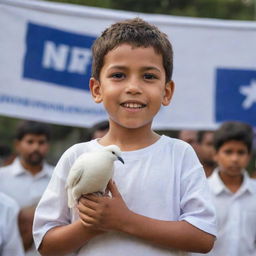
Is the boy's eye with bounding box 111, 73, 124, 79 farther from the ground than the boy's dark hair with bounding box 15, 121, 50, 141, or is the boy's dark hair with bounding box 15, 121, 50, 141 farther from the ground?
the boy's eye with bounding box 111, 73, 124, 79

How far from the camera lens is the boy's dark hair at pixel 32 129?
22.7ft

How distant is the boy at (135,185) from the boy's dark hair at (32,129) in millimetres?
4140

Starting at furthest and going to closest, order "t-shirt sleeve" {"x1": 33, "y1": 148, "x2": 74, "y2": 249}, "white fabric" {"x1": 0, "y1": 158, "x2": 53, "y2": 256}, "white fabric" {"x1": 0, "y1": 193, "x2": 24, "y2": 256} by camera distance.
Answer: "white fabric" {"x1": 0, "y1": 158, "x2": 53, "y2": 256}, "white fabric" {"x1": 0, "y1": 193, "x2": 24, "y2": 256}, "t-shirt sleeve" {"x1": 33, "y1": 148, "x2": 74, "y2": 249}

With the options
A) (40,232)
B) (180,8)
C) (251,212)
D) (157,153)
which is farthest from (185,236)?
(180,8)

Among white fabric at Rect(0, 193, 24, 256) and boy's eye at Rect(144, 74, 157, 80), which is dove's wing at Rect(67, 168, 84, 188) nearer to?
boy's eye at Rect(144, 74, 157, 80)

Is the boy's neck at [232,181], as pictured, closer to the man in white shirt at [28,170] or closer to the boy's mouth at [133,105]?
the man in white shirt at [28,170]

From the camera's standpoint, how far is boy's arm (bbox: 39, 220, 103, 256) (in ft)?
8.73

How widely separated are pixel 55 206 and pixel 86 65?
3.61 meters

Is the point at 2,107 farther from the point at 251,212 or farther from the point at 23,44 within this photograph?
the point at 251,212

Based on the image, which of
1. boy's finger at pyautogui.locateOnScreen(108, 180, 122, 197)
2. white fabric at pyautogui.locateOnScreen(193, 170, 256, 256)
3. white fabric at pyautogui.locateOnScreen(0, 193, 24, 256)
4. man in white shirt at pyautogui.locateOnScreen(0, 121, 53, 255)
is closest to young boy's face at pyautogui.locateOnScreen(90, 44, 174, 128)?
boy's finger at pyautogui.locateOnScreen(108, 180, 122, 197)

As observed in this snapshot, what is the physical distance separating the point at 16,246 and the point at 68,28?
7.75 ft

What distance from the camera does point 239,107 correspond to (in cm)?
649

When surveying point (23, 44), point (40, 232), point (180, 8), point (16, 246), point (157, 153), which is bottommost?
point (16, 246)

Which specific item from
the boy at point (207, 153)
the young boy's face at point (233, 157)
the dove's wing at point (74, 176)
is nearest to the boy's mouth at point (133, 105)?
the dove's wing at point (74, 176)
